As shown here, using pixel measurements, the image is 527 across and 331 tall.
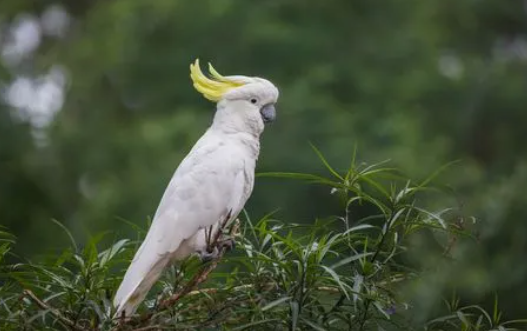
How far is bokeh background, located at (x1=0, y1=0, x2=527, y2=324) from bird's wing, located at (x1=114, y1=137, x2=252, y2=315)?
323cm

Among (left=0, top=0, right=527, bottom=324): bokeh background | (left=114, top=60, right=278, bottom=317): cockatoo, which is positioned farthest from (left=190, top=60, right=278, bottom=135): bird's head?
(left=0, top=0, right=527, bottom=324): bokeh background

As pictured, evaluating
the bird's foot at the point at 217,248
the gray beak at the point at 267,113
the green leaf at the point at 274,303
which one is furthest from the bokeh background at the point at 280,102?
the green leaf at the point at 274,303

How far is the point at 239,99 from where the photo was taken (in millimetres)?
3484

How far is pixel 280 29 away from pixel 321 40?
65 cm

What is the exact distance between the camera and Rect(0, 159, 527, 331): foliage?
2807 mm

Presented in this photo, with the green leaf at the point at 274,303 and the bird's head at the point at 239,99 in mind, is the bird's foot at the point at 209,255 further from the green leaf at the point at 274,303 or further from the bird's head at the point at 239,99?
the bird's head at the point at 239,99

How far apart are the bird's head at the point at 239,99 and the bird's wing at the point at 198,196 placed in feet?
0.28

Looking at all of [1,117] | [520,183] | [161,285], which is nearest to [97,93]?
[1,117]

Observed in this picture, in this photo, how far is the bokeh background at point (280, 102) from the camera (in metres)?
8.55

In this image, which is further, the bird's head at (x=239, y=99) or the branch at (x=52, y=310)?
the bird's head at (x=239, y=99)

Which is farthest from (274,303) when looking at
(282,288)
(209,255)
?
(209,255)

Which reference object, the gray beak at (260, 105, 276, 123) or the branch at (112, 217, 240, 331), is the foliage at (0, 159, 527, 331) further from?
the gray beak at (260, 105, 276, 123)

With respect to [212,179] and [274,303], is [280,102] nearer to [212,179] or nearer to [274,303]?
[212,179]

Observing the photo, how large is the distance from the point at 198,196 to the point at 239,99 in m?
0.32
